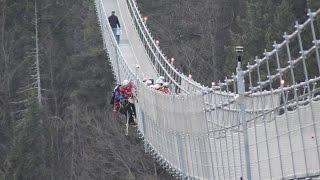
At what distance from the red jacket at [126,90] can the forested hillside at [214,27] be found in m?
13.2

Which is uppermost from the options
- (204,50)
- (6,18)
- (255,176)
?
(6,18)

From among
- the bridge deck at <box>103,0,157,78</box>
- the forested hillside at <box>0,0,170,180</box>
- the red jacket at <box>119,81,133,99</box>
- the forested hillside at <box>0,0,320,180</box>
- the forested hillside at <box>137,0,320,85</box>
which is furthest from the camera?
the forested hillside at <box>0,0,170,180</box>

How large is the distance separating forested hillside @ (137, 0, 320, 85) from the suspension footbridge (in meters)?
11.6

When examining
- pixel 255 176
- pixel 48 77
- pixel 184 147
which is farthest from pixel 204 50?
pixel 255 176

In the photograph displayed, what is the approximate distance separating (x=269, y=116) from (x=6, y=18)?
3084 cm

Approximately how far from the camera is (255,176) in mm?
9594

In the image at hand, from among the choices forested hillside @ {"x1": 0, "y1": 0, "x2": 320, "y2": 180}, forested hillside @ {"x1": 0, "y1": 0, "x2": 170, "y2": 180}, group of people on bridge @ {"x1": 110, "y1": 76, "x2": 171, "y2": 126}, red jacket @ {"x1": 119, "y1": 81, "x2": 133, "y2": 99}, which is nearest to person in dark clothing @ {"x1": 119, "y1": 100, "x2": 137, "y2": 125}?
group of people on bridge @ {"x1": 110, "y1": 76, "x2": 171, "y2": 126}

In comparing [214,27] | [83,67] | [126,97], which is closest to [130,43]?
[126,97]

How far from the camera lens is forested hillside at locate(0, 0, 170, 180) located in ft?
99.1

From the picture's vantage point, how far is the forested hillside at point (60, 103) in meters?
30.2

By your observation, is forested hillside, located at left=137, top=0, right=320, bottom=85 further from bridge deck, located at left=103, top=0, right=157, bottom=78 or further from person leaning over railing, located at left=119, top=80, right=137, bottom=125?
person leaning over railing, located at left=119, top=80, right=137, bottom=125

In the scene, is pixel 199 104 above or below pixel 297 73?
below

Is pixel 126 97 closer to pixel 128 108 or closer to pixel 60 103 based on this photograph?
pixel 128 108

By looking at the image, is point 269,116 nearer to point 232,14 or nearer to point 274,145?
point 274,145
